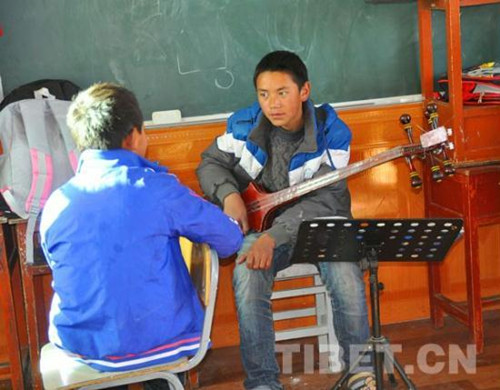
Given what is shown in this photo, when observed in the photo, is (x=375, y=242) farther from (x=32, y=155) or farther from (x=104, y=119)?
(x=32, y=155)

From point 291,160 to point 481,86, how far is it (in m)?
0.83

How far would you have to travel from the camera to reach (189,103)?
338 centimetres

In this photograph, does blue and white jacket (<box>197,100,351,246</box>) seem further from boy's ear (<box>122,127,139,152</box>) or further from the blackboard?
boy's ear (<box>122,127,139,152</box>)

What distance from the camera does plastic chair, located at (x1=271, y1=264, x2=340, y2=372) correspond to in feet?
10.1

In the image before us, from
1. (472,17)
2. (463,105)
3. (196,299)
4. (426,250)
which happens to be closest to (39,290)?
(196,299)

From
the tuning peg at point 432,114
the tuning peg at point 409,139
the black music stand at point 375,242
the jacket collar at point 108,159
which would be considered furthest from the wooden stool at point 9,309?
the tuning peg at point 432,114

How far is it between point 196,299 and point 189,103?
4.46ft

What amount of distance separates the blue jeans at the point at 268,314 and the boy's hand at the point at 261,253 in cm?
5

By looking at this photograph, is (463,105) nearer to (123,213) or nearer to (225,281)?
(225,281)

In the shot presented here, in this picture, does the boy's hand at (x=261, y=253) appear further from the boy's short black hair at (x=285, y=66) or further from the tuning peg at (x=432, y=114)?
the tuning peg at (x=432, y=114)

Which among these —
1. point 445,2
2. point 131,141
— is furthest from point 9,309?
point 445,2

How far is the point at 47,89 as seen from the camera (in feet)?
10.2

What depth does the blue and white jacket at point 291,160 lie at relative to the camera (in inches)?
116

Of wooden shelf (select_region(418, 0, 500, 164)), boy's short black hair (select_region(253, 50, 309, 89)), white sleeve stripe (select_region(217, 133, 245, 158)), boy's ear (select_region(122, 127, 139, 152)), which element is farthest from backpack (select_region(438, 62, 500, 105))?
boy's ear (select_region(122, 127, 139, 152))
